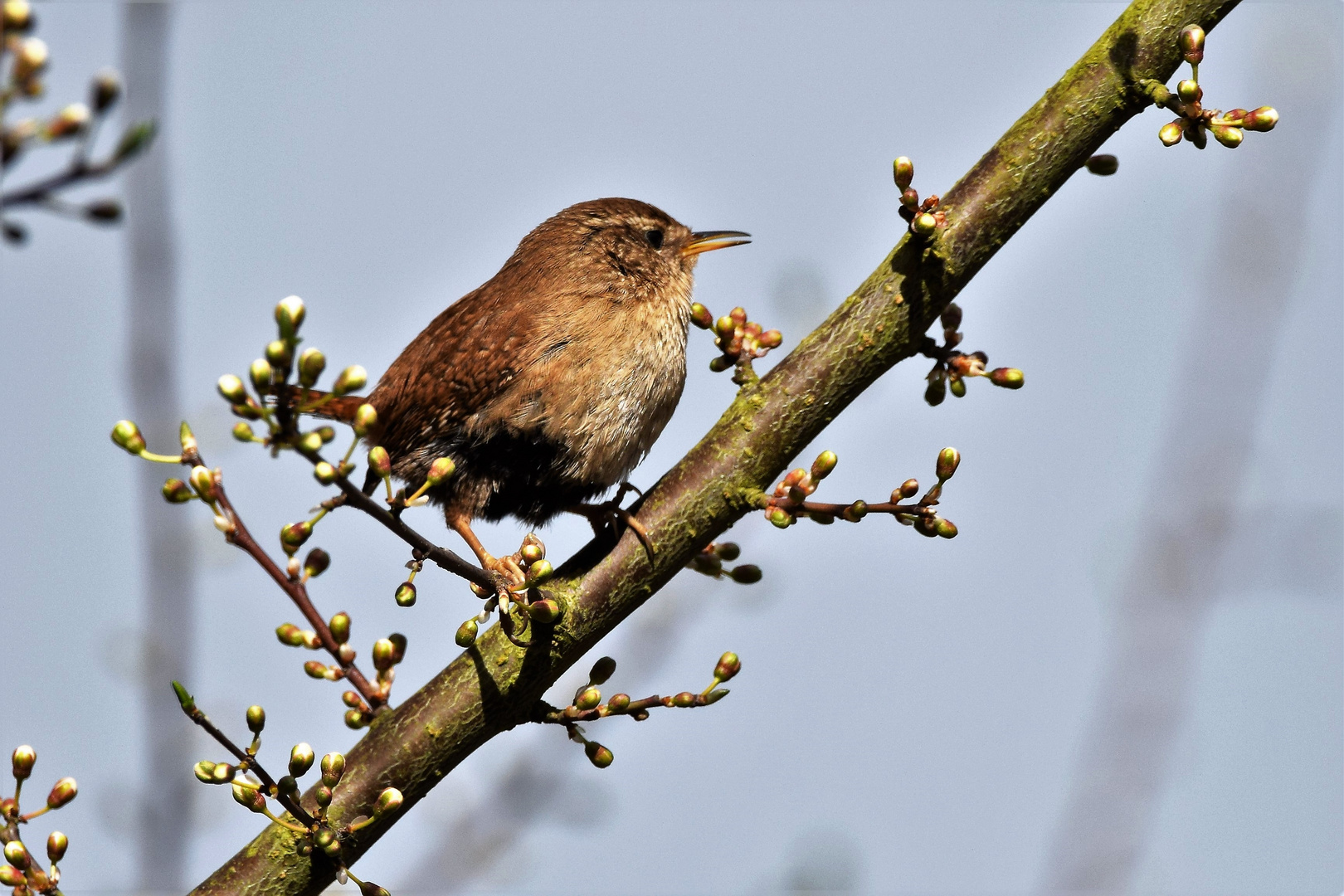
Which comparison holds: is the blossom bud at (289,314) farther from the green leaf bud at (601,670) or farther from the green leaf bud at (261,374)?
the green leaf bud at (601,670)

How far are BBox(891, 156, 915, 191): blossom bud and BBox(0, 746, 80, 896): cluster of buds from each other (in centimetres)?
194

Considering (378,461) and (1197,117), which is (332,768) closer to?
(378,461)

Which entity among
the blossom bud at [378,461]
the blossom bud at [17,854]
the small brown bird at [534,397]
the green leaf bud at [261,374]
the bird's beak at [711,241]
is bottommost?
the blossom bud at [17,854]

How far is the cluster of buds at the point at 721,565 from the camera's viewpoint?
2910 millimetres

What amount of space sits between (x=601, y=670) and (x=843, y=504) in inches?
25.2

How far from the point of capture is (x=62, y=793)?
2.08 m

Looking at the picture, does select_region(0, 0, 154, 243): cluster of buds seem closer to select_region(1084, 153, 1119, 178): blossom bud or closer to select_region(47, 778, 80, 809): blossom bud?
select_region(47, 778, 80, 809): blossom bud

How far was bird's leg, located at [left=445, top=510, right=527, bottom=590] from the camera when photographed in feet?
9.76

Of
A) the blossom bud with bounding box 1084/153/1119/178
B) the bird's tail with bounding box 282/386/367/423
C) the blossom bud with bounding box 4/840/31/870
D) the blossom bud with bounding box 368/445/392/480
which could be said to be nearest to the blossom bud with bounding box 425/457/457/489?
the blossom bud with bounding box 368/445/392/480

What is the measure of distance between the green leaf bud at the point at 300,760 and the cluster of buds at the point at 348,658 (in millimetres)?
353

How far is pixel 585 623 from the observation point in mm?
2611

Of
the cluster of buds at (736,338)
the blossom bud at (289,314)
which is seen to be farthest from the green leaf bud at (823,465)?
the blossom bud at (289,314)

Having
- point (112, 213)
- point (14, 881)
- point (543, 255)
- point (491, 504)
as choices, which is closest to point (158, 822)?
point (14, 881)

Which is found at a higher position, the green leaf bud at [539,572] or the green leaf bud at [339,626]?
the green leaf bud at [339,626]
